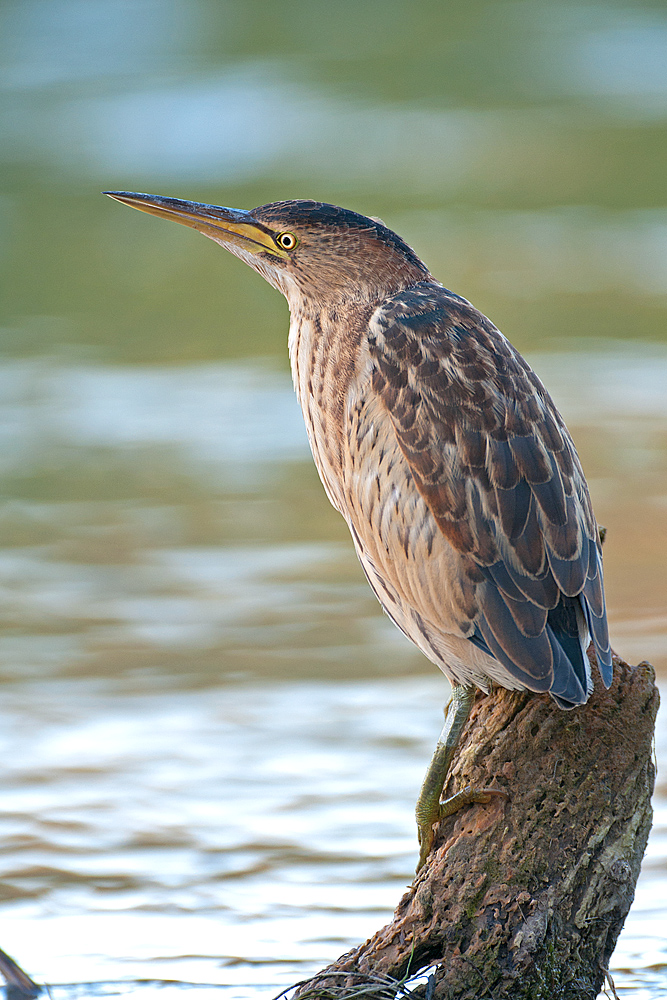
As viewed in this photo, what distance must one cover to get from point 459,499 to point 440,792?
77 cm

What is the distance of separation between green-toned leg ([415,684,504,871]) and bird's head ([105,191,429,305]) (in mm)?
1269

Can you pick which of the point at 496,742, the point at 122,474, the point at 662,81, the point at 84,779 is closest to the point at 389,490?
the point at 496,742

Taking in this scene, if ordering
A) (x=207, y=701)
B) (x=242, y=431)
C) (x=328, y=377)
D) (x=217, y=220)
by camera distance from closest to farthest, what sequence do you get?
(x=328, y=377) < (x=217, y=220) < (x=207, y=701) < (x=242, y=431)

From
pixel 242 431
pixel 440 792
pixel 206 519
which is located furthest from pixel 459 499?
pixel 242 431

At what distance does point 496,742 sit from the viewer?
13.0 ft

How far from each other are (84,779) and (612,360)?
27.2 ft

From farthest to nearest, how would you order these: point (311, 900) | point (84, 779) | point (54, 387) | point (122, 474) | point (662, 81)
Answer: point (662, 81), point (54, 387), point (122, 474), point (84, 779), point (311, 900)

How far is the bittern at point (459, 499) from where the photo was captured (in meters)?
3.86

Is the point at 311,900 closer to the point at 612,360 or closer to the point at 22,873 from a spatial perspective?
the point at 22,873

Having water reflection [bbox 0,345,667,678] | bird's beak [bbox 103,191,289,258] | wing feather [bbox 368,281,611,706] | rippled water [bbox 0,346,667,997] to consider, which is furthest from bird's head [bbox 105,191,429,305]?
water reflection [bbox 0,345,667,678]

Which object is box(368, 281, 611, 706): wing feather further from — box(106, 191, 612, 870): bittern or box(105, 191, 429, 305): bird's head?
box(105, 191, 429, 305): bird's head

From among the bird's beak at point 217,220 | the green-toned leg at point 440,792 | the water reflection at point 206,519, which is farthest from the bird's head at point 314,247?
the water reflection at point 206,519

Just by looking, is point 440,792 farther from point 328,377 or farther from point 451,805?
point 328,377

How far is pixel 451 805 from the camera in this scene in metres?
3.94
